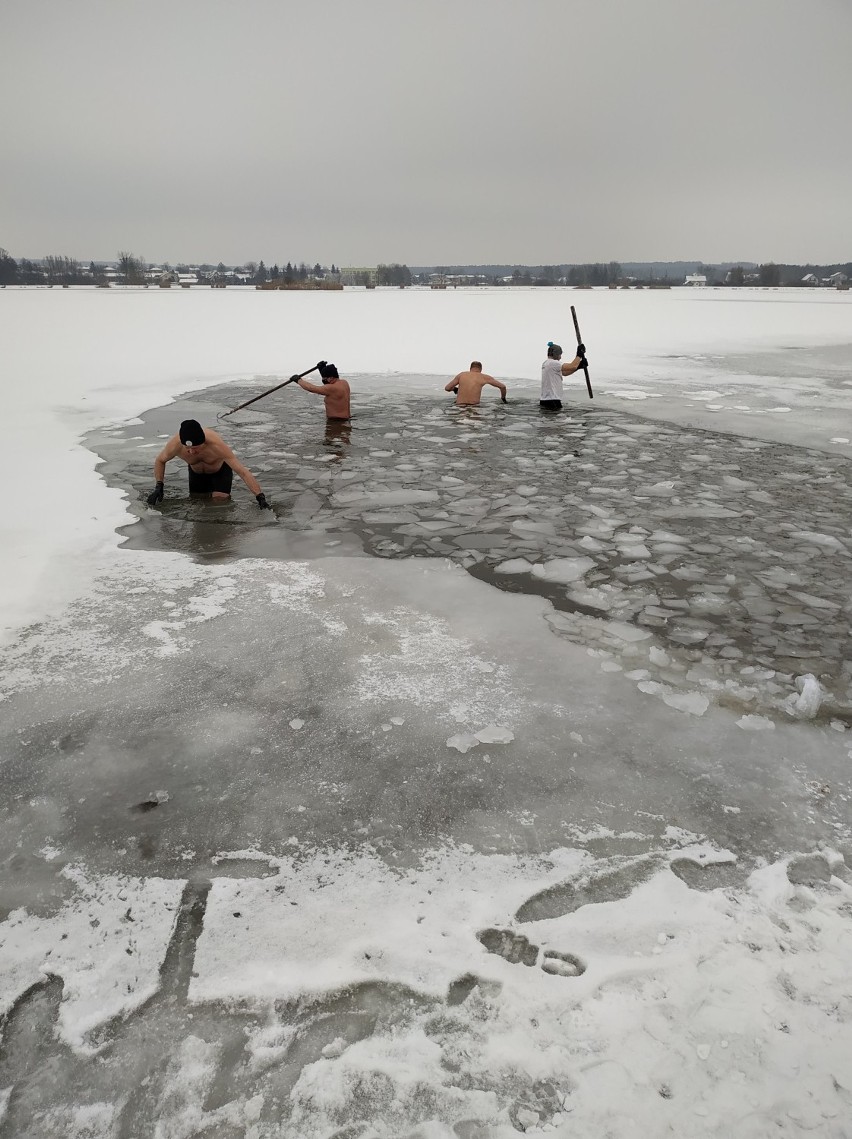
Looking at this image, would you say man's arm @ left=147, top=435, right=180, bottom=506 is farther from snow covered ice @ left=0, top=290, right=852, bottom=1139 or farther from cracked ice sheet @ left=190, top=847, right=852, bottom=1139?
cracked ice sheet @ left=190, top=847, right=852, bottom=1139

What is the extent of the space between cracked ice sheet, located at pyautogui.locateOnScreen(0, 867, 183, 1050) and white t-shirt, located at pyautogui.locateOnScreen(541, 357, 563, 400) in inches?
321

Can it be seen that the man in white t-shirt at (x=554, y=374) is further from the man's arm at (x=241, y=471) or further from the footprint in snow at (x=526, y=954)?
the footprint in snow at (x=526, y=954)

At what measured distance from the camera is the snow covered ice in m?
1.58

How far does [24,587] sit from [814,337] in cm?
2118

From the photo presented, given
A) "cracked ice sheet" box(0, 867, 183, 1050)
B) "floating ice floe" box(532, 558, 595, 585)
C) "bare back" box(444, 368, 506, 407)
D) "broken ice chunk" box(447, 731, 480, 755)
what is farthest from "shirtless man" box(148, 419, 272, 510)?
"bare back" box(444, 368, 506, 407)

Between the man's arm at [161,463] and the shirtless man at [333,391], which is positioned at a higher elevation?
the shirtless man at [333,391]

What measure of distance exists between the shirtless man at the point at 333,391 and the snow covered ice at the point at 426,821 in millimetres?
3433

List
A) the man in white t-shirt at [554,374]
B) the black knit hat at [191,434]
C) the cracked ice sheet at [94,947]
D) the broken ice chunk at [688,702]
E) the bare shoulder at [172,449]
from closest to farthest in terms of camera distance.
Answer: the cracked ice sheet at [94,947] < the broken ice chunk at [688,702] < the black knit hat at [191,434] < the bare shoulder at [172,449] < the man in white t-shirt at [554,374]

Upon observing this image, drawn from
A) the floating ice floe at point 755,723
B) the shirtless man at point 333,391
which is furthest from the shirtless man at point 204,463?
the floating ice floe at point 755,723

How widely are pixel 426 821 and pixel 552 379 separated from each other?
780 centimetres

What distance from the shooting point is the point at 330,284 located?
8419cm

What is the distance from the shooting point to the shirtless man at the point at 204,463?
5246 mm

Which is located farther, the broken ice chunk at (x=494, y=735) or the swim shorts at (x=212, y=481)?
the swim shorts at (x=212, y=481)

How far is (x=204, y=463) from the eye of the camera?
219 inches
